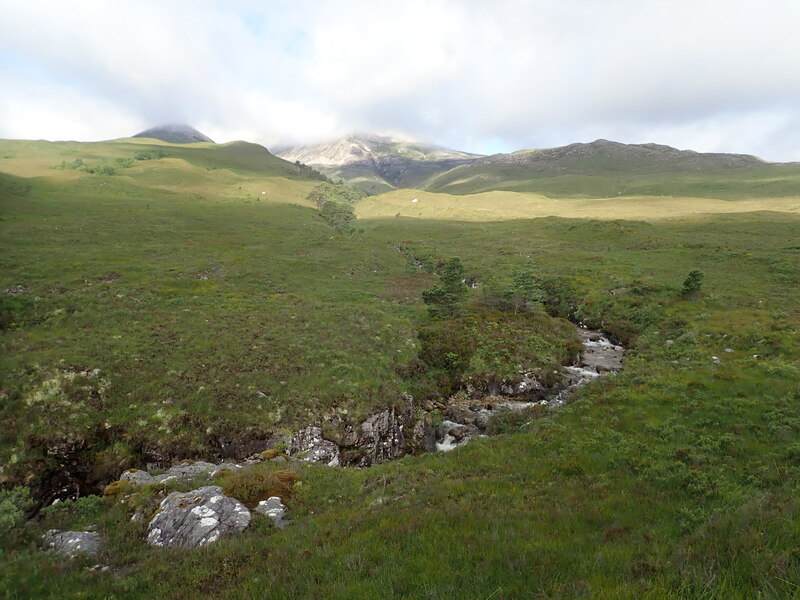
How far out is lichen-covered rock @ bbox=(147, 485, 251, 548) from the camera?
11.0 metres

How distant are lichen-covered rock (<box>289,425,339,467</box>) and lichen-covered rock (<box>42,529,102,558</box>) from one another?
339 inches

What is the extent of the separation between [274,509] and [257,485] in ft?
4.35

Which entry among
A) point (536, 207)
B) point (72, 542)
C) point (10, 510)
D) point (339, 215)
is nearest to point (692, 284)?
point (72, 542)

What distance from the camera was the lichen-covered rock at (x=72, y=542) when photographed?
10391 millimetres

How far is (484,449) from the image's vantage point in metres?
16.2

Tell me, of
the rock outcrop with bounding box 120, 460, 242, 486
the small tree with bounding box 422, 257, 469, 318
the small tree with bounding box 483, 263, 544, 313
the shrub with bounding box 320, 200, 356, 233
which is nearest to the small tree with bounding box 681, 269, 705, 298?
the small tree with bounding box 483, 263, 544, 313

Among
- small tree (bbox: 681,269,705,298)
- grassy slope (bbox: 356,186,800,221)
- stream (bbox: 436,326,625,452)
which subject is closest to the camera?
stream (bbox: 436,326,625,452)

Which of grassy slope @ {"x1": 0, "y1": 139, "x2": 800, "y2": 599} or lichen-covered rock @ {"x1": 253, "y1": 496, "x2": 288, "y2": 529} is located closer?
grassy slope @ {"x1": 0, "y1": 139, "x2": 800, "y2": 599}

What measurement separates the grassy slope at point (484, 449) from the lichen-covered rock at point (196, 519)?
0.65 m

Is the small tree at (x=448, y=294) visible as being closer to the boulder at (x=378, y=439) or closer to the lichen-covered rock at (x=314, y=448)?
the boulder at (x=378, y=439)

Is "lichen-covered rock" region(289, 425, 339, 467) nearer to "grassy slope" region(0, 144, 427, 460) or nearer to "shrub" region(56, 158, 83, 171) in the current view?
"grassy slope" region(0, 144, 427, 460)

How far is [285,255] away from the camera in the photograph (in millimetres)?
60250

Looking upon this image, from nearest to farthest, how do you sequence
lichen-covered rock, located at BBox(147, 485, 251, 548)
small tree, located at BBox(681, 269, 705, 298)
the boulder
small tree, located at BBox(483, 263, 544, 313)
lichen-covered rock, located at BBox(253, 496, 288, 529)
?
lichen-covered rock, located at BBox(147, 485, 251, 548), lichen-covered rock, located at BBox(253, 496, 288, 529), the boulder, small tree, located at BBox(681, 269, 705, 298), small tree, located at BBox(483, 263, 544, 313)

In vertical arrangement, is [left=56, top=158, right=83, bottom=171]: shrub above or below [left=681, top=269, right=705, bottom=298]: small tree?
above
